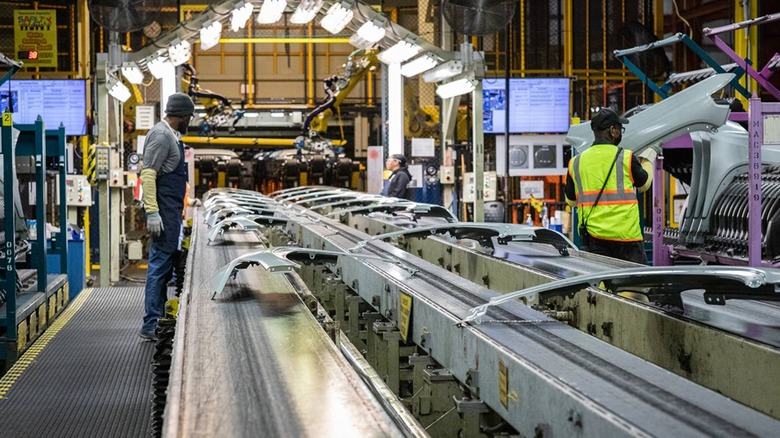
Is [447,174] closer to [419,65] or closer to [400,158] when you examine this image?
[400,158]

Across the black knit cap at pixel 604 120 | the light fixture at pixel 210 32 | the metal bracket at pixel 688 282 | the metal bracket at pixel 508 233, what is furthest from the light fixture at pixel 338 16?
the metal bracket at pixel 688 282

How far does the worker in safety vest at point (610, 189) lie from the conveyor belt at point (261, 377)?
2903mm

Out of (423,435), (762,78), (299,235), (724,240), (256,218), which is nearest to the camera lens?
(423,435)

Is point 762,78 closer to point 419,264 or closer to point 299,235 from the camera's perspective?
point 299,235

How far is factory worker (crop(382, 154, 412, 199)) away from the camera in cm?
1096

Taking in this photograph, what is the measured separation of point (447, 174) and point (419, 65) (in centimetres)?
140

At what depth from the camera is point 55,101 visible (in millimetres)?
12031

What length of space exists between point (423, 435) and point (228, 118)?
14.0 metres

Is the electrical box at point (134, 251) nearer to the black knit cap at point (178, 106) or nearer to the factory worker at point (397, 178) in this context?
the factory worker at point (397, 178)

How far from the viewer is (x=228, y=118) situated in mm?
15766

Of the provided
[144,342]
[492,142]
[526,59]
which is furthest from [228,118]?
[144,342]

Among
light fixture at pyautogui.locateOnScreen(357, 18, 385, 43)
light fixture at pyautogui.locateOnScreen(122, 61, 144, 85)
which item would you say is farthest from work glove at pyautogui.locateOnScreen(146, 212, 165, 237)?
light fixture at pyautogui.locateOnScreen(357, 18, 385, 43)

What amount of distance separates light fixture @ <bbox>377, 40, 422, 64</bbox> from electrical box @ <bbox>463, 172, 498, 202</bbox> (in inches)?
56.8


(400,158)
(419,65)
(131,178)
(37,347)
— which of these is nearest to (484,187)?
(400,158)
